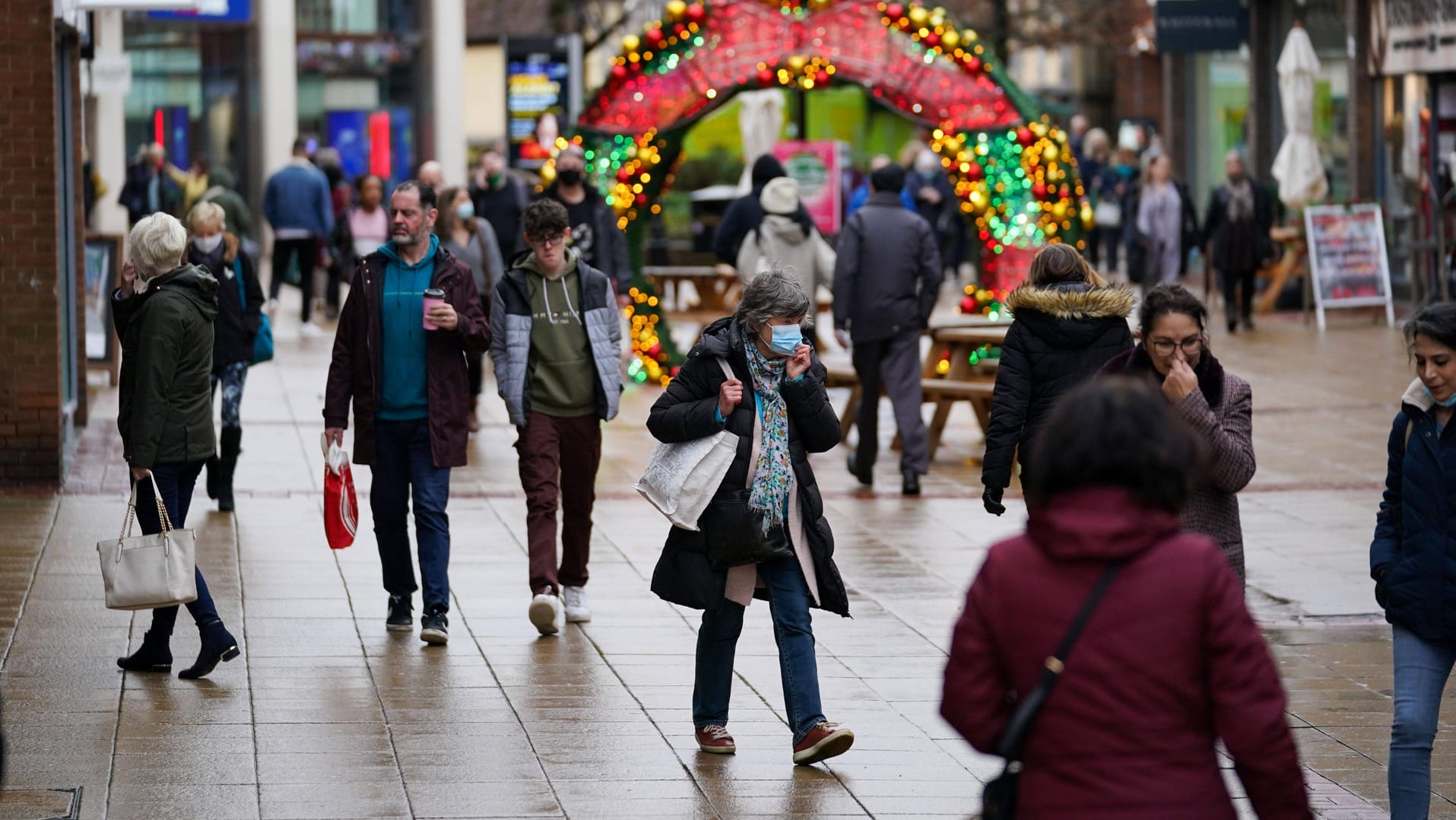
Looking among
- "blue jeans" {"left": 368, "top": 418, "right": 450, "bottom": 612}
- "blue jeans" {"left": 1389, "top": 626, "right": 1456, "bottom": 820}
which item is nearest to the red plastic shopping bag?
"blue jeans" {"left": 368, "top": 418, "right": 450, "bottom": 612}

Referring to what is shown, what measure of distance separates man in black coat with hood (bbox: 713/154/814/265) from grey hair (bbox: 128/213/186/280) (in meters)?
6.77

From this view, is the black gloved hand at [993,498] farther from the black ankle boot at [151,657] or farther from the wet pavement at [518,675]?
the black ankle boot at [151,657]

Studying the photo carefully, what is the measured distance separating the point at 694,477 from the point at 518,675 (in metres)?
1.63

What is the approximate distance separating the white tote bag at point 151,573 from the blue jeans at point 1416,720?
392 centimetres

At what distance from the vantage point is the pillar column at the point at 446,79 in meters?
40.5

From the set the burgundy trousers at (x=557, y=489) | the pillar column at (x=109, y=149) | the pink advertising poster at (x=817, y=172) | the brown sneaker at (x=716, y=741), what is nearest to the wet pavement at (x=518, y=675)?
the brown sneaker at (x=716, y=741)

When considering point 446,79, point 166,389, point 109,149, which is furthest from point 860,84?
point 446,79

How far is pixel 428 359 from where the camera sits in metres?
8.40

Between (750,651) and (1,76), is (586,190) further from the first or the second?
(750,651)

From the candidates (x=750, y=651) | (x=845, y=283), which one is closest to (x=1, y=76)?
(x=845, y=283)

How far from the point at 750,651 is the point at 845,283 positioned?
4.51 m

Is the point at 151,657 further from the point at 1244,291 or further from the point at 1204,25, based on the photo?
the point at 1204,25

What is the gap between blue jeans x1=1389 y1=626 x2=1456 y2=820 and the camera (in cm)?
534

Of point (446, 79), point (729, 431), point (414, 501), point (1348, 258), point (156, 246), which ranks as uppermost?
point (446, 79)
